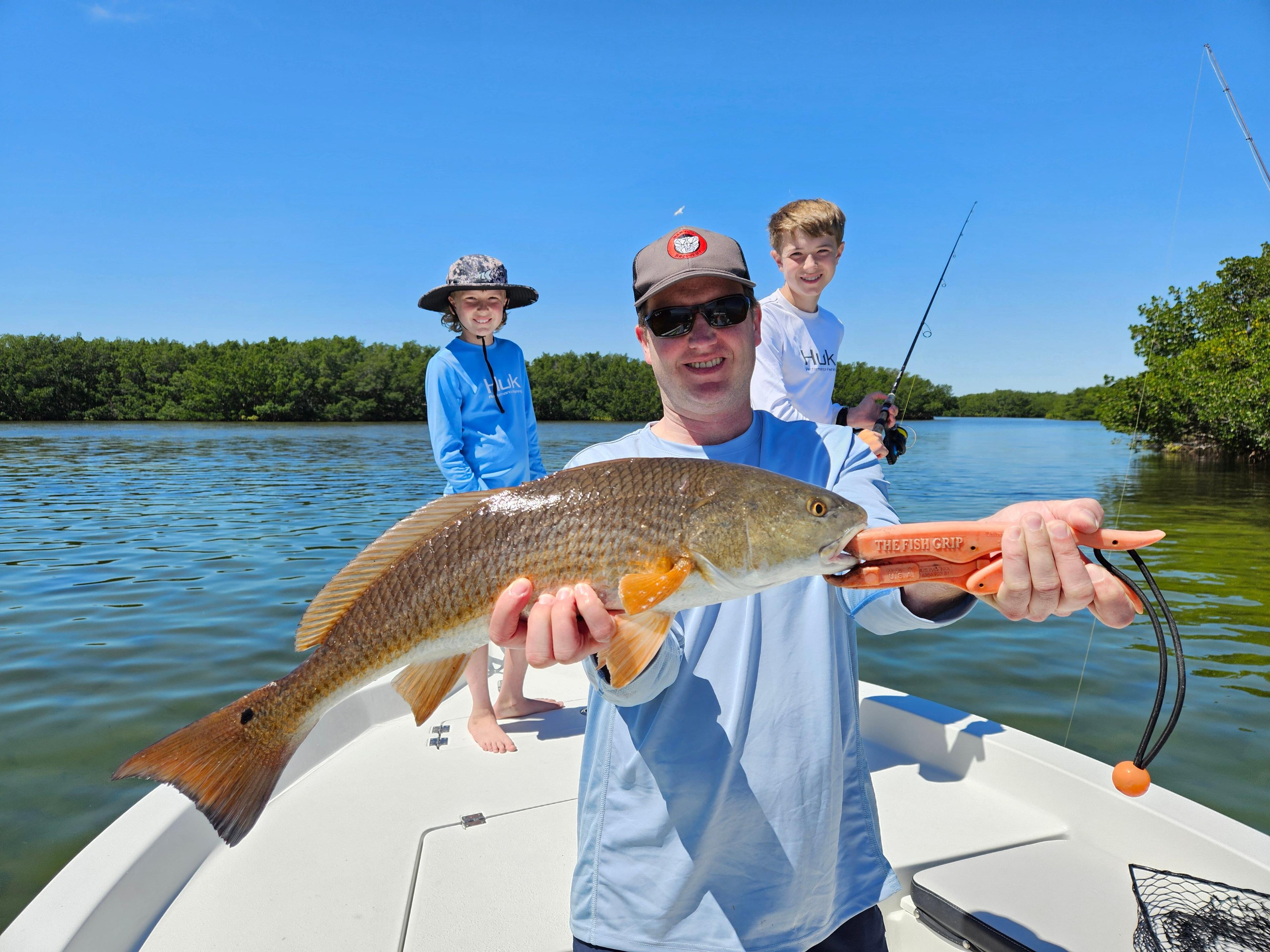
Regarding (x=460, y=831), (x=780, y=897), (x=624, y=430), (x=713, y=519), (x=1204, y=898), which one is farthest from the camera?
(x=624, y=430)

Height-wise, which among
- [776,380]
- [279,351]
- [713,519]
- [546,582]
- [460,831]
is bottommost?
[460,831]

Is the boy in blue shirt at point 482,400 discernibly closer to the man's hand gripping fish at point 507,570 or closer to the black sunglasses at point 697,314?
the man's hand gripping fish at point 507,570

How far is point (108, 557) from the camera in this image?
1187 cm

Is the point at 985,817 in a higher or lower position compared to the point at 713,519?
lower

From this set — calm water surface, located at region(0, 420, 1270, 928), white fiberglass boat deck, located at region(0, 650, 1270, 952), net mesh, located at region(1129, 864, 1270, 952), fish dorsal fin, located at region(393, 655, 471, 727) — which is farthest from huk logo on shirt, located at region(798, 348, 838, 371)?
fish dorsal fin, located at region(393, 655, 471, 727)

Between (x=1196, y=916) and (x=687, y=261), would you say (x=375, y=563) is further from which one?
(x=1196, y=916)

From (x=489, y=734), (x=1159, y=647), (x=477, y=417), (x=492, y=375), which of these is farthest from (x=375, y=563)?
Result: (x=492, y=375)

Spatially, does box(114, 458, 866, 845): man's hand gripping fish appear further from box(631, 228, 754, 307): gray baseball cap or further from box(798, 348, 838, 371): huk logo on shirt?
box(798, 348, 838, 371): huk logo on shirt

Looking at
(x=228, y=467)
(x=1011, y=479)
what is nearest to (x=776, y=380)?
(x=1011, y=479)

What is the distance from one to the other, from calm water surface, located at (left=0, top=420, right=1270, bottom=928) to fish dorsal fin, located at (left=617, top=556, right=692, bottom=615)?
4.38m

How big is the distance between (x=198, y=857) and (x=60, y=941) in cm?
86

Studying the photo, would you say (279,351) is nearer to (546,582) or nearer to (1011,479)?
(1011,479)

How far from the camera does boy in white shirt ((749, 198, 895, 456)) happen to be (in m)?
4.99

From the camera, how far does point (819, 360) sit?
5.30 meters
